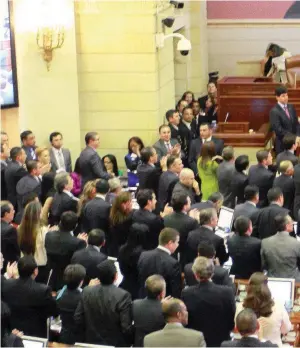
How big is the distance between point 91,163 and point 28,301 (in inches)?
192

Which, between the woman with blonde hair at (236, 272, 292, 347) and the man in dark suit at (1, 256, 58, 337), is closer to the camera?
the woman with blonde hair at (236, 272, 292, 347)

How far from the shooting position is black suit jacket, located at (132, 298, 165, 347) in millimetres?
8812

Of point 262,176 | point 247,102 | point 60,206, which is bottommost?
point 60,206

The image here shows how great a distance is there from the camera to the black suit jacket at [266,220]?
36.7ft

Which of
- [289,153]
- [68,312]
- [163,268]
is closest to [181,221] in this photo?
[163,268]

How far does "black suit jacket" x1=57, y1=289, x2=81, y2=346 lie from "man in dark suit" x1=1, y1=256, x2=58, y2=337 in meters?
0.08

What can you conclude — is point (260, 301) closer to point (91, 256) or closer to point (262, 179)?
A: point (91, 256)

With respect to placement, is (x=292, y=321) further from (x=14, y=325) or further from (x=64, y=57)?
(x=64, y=57)

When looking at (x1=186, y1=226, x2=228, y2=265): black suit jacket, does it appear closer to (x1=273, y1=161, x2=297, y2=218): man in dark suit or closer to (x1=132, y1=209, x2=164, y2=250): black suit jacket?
(x1=132, y1=209, x2=164, y2=250): black suit jacket

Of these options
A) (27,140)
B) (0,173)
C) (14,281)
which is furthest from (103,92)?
(14,281)

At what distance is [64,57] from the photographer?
16.1 m

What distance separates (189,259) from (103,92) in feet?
21.1

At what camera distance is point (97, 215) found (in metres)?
11.4

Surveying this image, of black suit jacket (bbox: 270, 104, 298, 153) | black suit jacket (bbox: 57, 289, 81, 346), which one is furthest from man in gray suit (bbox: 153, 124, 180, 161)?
black suit jacket (bbox: 57, 289, 81, 346)
